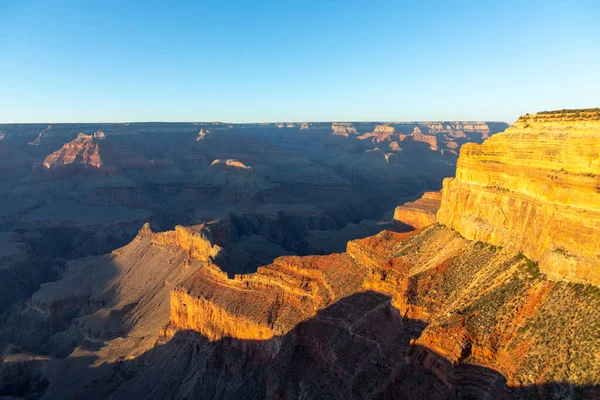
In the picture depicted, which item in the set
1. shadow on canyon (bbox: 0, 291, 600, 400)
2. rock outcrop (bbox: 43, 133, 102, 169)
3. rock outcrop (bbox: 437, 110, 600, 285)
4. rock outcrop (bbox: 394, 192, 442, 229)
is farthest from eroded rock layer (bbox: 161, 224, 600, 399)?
rock outcrop (bbox: 43, 133, 102, 169)

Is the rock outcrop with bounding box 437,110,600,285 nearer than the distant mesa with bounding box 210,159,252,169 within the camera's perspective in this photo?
Yes

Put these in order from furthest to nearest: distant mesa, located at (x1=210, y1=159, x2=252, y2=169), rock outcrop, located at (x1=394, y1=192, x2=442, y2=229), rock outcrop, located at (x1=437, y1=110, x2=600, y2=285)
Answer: distant mesa, located at (x1=210, y1=159, x2=252, y2=169) < rock outcrop, located at (x1=394, y1=192, x2=442, y2=229) < rock outcrop, located at (x1=437, y1=110, x2=600, y2=285)

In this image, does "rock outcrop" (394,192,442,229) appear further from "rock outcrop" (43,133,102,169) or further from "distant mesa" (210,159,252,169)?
"rock outcrop" (43,133,102,169)

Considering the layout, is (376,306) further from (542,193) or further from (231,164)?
(231,164)

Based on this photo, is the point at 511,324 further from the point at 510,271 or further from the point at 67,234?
the point at 67,234

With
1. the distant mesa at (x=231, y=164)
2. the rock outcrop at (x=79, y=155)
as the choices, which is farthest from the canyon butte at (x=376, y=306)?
the rock outcrop at (x=79, y=155)

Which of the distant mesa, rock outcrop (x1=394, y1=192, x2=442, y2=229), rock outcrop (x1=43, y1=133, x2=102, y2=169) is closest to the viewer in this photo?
rock outcrop (x1=394, y1=192, x2=442, y2=229)

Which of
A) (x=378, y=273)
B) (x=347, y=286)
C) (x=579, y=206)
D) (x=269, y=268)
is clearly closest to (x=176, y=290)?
(x=269, y=268)

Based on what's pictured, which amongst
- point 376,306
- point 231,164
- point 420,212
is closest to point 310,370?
point 376,306
